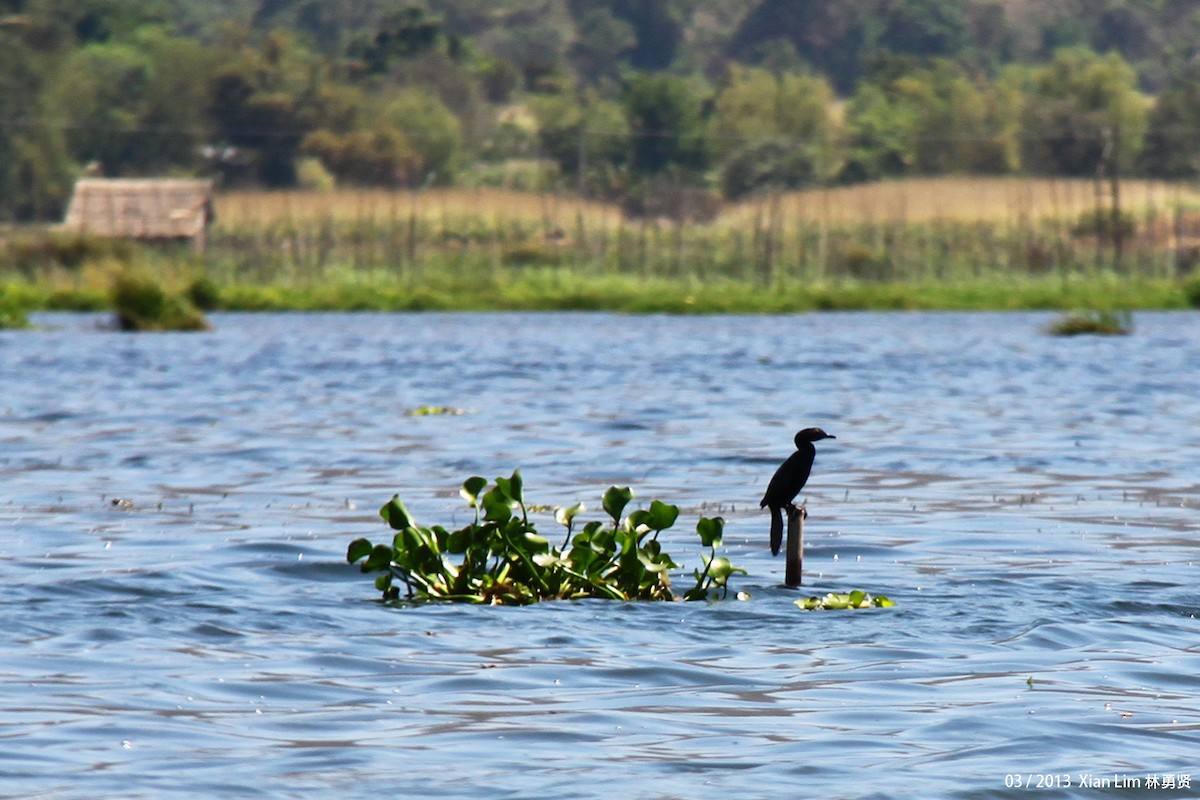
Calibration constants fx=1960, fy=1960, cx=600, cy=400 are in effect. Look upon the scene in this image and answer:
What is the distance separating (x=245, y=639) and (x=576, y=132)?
254 feet

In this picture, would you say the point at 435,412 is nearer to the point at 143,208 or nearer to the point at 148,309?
the point at 148,309

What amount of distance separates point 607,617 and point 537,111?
97.7m

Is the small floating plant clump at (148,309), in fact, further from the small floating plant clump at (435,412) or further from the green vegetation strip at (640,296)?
the small floating plant clump at (435,412)

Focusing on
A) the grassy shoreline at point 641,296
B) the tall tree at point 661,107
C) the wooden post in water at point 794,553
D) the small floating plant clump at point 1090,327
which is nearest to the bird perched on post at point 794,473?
the wooden post in water at point 794,553

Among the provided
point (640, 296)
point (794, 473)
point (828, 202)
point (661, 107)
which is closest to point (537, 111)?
point (661, 107)

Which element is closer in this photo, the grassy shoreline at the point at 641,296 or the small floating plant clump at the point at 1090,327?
the small floating plant clump at the point at 1090,327

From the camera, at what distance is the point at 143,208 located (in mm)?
71125

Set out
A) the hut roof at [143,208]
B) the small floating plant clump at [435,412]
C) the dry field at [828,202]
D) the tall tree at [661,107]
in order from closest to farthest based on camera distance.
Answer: the small floating plant clump at [435,412]
the hut roof at [143,208]
the dry field at [828,202]
the tall tree at [661,107]

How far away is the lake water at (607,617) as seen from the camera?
267 inches

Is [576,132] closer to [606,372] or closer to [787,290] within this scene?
[787,290]

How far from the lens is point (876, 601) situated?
9.73 m

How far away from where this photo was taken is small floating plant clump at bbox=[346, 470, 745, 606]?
9.73 meters

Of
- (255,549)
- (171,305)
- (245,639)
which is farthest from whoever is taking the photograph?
(171,305)

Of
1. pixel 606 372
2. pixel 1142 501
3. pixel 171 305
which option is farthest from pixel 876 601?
pixel 171 305
